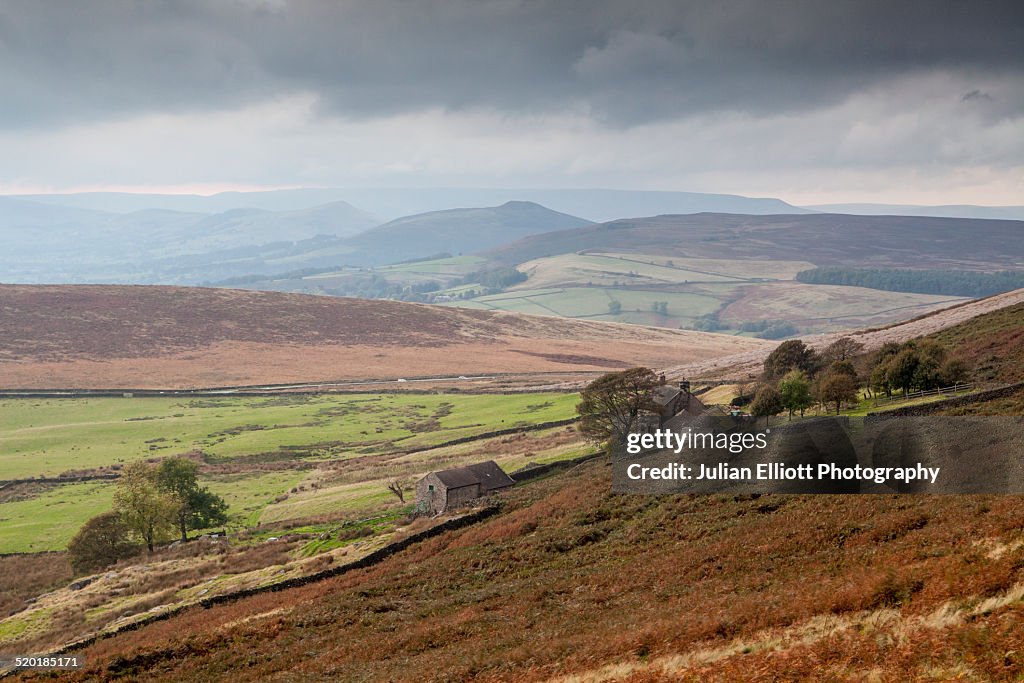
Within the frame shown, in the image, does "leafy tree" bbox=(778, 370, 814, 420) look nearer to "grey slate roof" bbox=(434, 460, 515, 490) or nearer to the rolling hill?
"grey slate roof" bbox=(434, 460, 515, 490)

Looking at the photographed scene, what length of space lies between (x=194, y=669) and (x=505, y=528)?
1643 centimetres

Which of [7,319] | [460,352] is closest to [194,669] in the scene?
[460,352]

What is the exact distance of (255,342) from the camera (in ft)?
527

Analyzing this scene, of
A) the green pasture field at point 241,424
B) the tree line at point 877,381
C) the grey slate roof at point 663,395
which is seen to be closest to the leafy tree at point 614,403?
the grey slate roof at point 663,395

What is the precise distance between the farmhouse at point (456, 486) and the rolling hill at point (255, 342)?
91276 mm

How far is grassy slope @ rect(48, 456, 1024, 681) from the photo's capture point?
1424 centimetres

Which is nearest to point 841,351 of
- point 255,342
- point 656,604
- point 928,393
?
point 928,393

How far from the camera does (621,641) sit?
1716 centimetres

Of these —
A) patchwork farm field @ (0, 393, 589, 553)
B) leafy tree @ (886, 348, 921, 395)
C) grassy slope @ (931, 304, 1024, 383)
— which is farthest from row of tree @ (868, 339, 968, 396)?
patchwork farm field @ (0, 393, 589, 553)

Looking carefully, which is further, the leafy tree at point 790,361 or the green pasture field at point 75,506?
the leafy tree at point 790,361

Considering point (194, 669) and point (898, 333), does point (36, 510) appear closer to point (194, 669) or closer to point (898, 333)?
point (194, 669)

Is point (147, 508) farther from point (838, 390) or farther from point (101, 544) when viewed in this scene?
point (838, 390)

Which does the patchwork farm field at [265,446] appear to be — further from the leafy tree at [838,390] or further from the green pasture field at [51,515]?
the leafy tree at [838,390]

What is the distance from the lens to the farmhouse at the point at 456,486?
4966cm
